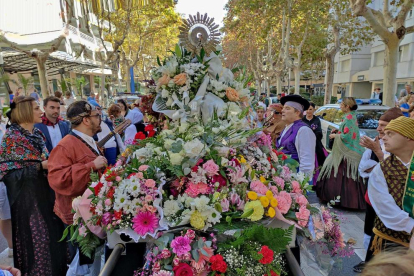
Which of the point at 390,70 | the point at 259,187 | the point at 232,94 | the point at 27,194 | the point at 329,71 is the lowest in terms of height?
the point at 27,194

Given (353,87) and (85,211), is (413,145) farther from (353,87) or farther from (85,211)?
(353,87)

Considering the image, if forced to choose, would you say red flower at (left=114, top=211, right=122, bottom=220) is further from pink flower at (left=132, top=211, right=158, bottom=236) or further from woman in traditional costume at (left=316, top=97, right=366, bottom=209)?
woman in traditional costume at (left=316, top=97, right=366, bottom=209)

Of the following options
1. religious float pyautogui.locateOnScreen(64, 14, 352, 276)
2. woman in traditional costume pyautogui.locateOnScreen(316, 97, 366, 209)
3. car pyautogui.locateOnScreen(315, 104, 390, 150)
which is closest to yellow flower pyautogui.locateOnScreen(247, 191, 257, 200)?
religious float pyautogui.locateOnScreen(64, 14, 352, 276)

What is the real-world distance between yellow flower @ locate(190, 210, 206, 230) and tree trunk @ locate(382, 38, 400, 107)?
339 inches

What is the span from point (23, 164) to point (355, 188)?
484cm

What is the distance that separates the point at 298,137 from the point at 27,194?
313 cm

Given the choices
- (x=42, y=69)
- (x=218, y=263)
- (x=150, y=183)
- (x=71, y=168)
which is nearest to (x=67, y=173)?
(x=71, y=168)

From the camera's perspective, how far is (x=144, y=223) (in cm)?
165

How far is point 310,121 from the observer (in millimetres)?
6449

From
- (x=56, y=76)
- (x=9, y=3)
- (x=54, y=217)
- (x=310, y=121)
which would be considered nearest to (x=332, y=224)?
(x=54, y=217)

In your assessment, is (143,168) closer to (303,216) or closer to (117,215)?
(117,215)

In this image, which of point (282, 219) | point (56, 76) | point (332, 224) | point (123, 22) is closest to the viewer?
point (282, 219)

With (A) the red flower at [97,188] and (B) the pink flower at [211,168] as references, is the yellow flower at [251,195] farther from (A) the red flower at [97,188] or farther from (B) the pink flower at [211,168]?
(A) the red flower at [97,188]

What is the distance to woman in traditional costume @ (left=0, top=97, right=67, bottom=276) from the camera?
3.00 meters
